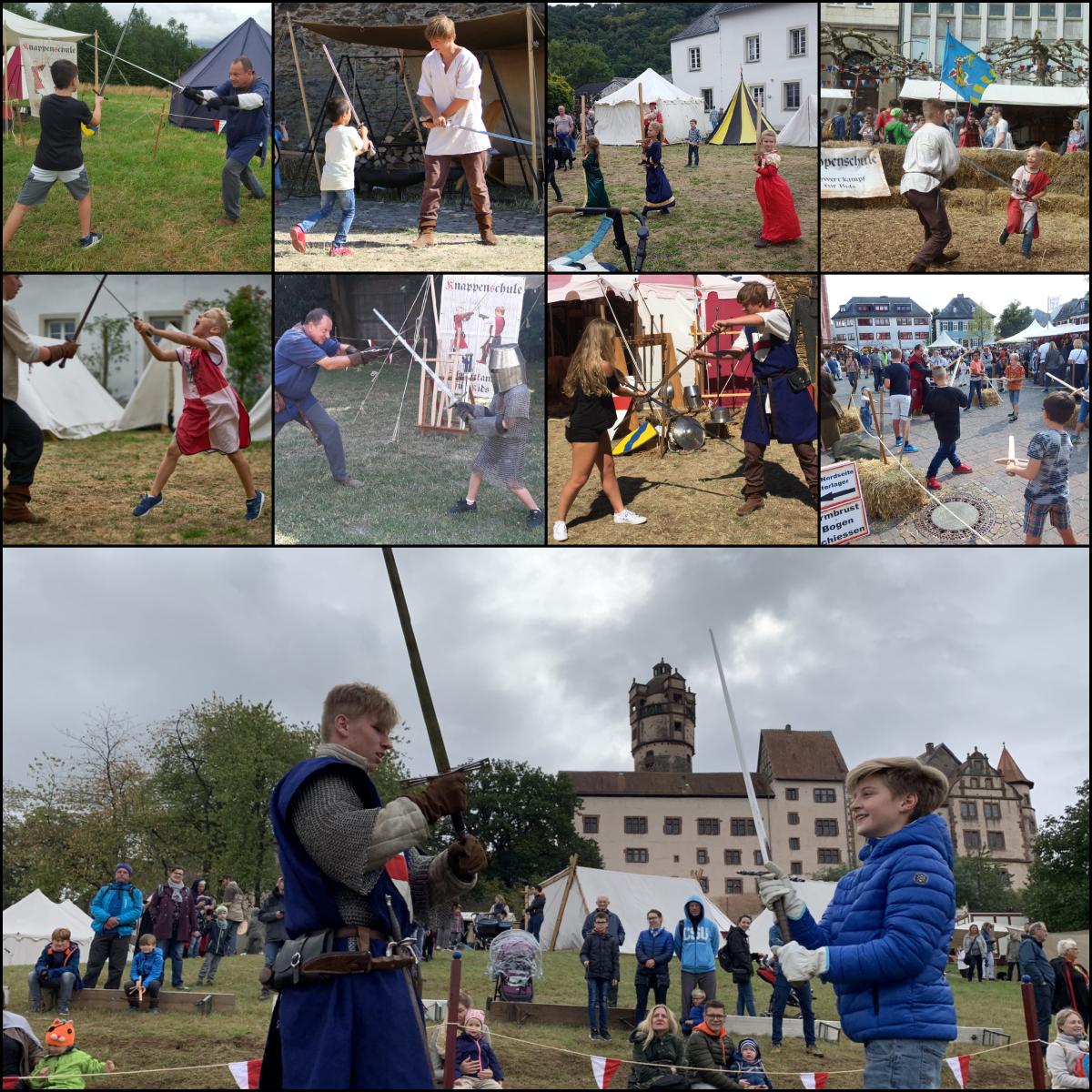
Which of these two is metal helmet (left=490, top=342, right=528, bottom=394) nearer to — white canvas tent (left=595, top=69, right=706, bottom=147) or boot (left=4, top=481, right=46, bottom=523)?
white canvas tent (left=595, top=69, right=706, bottom=147)

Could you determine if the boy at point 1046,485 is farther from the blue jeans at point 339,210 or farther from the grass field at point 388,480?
the blue jeans at point 339,210

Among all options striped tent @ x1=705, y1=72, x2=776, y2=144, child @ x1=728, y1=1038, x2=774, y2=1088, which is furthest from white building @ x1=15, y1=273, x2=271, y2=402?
child @ x1=728, y1=1038, x2=774, y2=1088

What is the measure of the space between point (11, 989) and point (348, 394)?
6370 mm

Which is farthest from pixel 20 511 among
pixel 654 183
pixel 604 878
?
pixel 604 878

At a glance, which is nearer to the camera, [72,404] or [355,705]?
[355,705]

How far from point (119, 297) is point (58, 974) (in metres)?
5.93

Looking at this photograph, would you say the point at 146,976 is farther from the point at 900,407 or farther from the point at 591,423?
the point at 900,407

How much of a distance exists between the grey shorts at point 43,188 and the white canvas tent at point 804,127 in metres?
6.31

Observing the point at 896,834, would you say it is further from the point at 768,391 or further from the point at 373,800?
the point at 768,391

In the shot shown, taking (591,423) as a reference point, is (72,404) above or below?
above

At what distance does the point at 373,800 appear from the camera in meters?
4.22

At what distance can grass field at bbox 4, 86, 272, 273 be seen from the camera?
13117mm

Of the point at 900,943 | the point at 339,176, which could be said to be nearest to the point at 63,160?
the point at 339,176

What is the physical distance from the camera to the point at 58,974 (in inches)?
432
